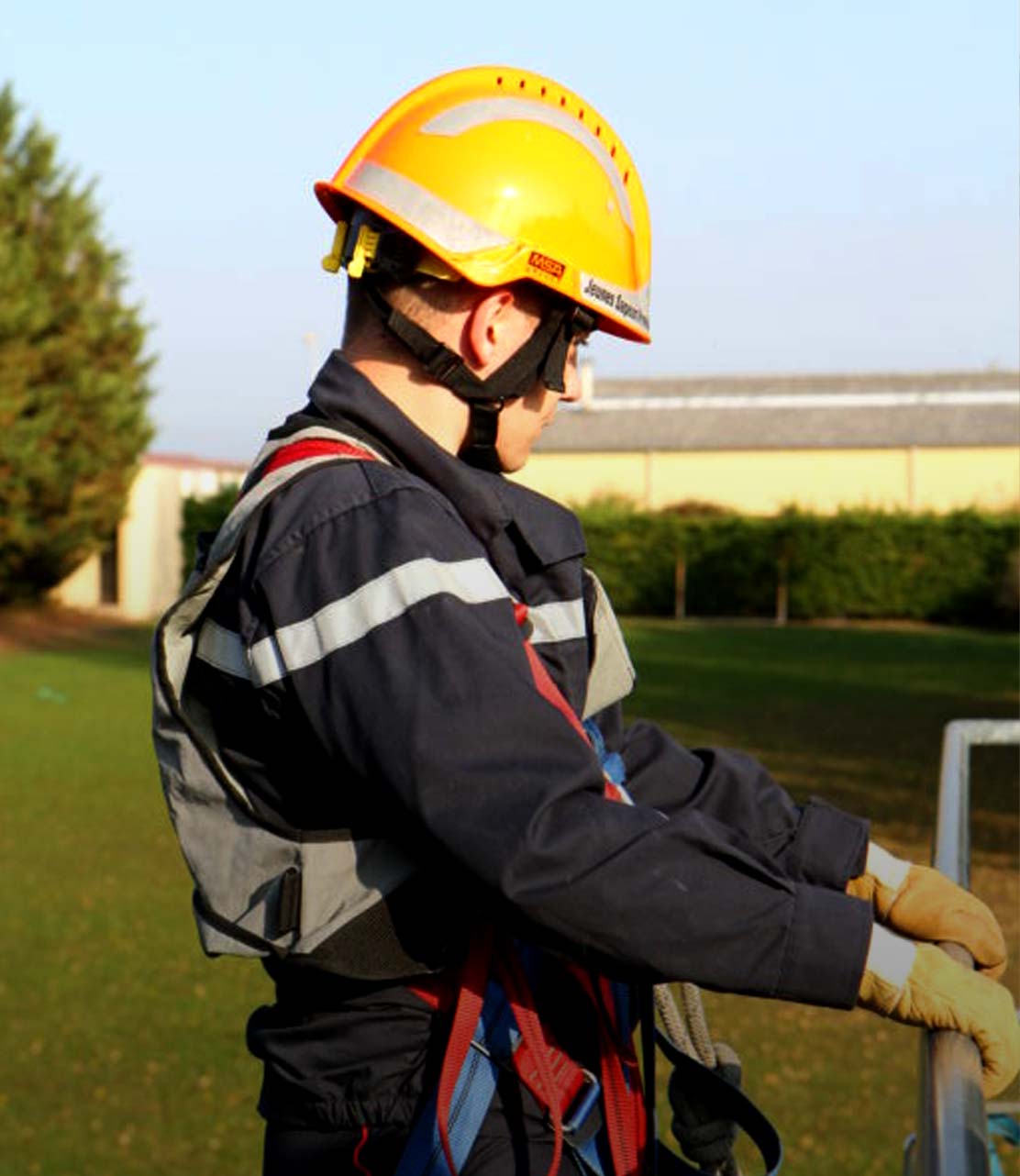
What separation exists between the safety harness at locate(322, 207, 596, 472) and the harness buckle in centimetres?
73

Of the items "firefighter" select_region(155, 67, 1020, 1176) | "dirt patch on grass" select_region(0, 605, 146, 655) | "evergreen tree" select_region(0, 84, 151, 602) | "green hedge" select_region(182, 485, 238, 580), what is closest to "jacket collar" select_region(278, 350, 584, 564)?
"firefighter" select_region(155, 67, 1020, 1176)

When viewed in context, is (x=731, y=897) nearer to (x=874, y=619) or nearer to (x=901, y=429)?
(x=874, y=619)

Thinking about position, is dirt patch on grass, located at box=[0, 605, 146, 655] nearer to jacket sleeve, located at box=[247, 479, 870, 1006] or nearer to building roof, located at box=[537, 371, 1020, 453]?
building roof, located at box=[537, 371, 1020, 453]

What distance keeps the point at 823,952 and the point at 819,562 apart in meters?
41.4

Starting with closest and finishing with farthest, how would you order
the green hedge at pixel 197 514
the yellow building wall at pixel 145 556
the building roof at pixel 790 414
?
the green hedge at pixel 197 514
the yellow building wall at pixel 145 556
the building roof at pixel 790 414

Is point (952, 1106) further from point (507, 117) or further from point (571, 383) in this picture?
point (507, 117)

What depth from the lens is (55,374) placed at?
3734 centimetres

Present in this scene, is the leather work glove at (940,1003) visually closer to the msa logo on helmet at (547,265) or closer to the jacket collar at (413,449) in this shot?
the jacket collar at (413,449)

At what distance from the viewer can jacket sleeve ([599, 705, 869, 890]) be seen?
8.30 ft

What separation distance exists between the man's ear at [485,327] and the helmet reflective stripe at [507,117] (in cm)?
22

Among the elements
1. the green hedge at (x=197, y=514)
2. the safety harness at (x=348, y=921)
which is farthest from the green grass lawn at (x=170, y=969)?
the green hedge at (x=197, y=514)

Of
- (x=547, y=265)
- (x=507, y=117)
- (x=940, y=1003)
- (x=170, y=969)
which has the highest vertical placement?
(x=507, y=117)

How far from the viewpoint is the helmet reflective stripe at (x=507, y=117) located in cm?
228

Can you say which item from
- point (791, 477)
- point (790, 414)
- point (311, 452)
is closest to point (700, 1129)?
point (311, 452)
